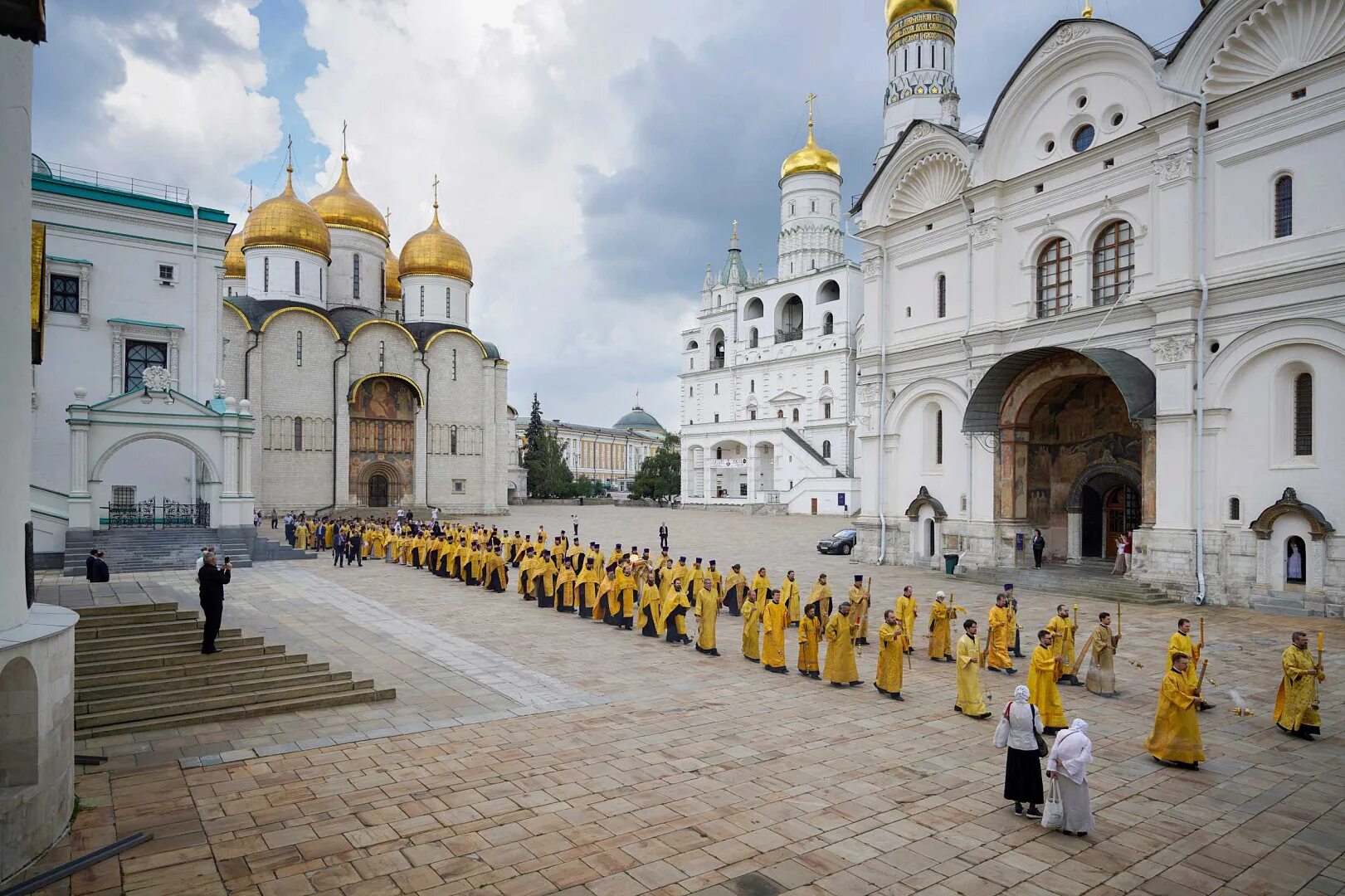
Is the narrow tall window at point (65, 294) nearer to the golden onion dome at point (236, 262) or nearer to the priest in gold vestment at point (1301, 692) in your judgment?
the golden onion dome at point (236, 262)

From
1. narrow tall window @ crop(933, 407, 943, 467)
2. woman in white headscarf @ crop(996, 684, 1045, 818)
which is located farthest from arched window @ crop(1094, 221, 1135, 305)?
woman in white headscarf @ crop(996, 684, 1045, 818)

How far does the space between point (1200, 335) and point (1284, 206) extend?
2829mm

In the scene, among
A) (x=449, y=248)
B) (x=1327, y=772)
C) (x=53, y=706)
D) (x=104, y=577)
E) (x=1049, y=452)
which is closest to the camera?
(x=53, y=706)

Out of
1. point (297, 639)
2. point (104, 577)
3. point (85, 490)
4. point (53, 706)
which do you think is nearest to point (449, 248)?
point (85, 490)

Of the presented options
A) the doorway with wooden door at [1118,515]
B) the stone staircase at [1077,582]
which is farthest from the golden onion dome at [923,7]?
the stone staircase at [1077,582]

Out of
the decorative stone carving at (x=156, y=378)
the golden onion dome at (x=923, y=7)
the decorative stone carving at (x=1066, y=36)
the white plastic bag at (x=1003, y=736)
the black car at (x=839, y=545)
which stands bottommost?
the black car at (x=839, y=545)

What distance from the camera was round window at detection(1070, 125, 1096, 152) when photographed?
19.8 m

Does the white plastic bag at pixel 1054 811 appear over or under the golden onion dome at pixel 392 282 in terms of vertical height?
under

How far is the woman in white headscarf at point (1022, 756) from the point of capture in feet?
20.9

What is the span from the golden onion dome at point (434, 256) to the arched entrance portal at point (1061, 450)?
33.0 m

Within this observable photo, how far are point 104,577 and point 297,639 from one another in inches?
195

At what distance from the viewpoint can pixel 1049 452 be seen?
21.4 m

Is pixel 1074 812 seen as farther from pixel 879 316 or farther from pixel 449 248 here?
pixel 449 248

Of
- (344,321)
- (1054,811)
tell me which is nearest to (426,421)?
(344,321)
